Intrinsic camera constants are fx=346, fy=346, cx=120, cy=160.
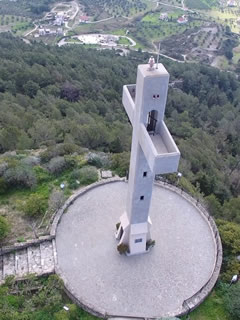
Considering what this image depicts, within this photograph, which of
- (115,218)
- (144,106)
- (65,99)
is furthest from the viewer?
(65,99)

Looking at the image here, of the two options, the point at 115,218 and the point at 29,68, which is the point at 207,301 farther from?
the point at 29,68

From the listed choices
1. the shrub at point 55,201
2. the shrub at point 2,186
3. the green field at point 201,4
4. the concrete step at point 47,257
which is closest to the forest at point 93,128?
the shrub at point 2,186

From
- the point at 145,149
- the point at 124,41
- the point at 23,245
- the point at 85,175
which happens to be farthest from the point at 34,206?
the point at 124,41

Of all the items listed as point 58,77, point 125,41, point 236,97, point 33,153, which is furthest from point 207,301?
point 125,41

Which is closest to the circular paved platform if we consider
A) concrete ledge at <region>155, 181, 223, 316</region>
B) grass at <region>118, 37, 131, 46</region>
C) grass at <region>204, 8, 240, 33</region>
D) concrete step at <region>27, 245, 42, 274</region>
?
concrete ledge at <region>155, 181, 223, 316</region>

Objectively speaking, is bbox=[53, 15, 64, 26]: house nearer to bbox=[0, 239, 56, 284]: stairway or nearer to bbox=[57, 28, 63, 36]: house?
bbox=[57, 28, 63, 36]: house

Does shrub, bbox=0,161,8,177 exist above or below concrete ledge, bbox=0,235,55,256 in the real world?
above

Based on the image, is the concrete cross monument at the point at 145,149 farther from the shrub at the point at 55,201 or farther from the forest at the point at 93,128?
the forest at the point at 93,128
